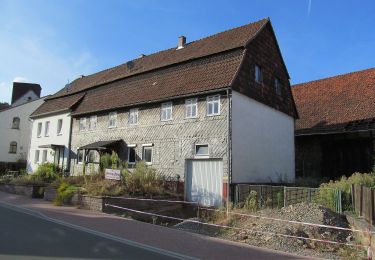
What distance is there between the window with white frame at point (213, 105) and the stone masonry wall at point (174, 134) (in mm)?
235

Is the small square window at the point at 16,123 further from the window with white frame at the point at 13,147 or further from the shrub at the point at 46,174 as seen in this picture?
the shrub at the point at 46,174

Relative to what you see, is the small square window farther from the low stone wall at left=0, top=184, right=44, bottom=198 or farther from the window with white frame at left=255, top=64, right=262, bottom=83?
the window with white frame at left=255, top=64, right=262, bottom=83

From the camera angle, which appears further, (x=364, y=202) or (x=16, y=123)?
(x=16, y=123)

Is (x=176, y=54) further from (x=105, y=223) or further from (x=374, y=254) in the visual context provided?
(x=374, y=254)

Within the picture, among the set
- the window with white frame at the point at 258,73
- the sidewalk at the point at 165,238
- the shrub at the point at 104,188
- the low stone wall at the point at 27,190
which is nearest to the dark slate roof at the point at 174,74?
the window with white frame at the point at 258,73

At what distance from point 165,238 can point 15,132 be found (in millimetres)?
42304

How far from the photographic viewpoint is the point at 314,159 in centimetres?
2967

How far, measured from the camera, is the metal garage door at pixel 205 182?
21.6 metres

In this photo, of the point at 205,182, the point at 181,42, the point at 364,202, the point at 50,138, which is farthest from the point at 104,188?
the point at 50,138

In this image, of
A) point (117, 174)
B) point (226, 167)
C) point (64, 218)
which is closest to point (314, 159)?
point (226, 167)

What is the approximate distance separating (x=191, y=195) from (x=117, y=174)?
14.9ft

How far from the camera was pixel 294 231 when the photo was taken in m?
12.6

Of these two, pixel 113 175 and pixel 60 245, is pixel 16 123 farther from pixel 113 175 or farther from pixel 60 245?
pixel 60 245

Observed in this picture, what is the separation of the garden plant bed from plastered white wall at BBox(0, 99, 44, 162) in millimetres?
39240
